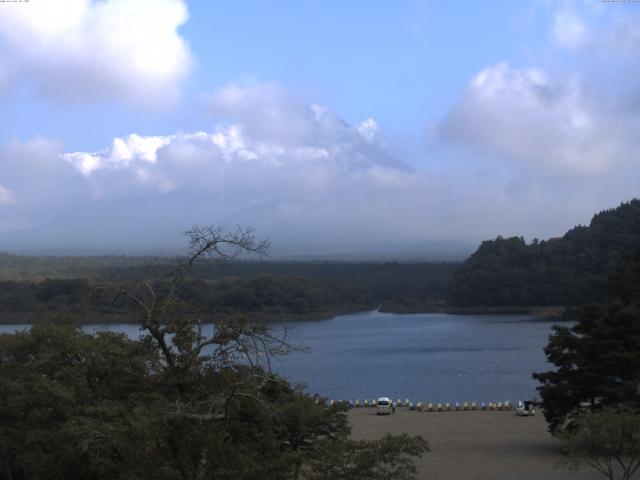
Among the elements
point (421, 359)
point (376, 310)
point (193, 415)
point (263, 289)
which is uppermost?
point (193, 415)

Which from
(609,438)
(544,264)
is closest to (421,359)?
(609,438)

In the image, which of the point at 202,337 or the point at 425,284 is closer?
the point at 202,337

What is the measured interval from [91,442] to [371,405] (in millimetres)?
22708

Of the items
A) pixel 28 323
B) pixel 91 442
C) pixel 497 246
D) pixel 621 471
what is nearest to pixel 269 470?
pixel 91 442

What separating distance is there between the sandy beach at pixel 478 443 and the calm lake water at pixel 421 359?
341cm

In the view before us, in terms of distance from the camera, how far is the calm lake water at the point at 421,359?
3272cm

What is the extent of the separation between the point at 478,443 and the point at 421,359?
78.5 ft

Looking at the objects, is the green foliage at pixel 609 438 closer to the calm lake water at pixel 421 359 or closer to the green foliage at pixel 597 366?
the green foliage at pixel 597 366

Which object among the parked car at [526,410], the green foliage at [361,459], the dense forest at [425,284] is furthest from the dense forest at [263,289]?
the green foliage at [361,459]

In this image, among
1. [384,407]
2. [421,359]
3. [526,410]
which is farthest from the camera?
[421,359]

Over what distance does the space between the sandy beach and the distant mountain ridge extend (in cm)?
4384

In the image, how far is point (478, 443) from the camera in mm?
19328

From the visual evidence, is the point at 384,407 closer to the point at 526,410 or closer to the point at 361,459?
the point at 526,410

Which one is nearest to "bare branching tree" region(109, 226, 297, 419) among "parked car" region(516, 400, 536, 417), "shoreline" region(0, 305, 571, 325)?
"parked car" region(516, 400, 536, 417)
